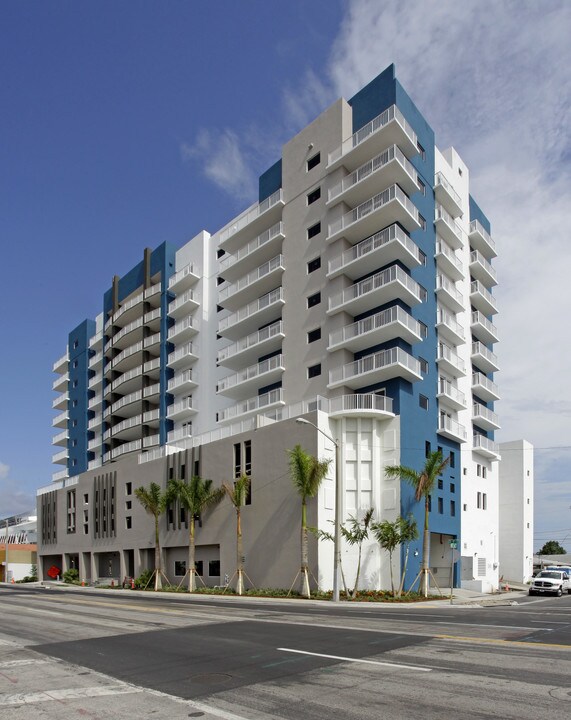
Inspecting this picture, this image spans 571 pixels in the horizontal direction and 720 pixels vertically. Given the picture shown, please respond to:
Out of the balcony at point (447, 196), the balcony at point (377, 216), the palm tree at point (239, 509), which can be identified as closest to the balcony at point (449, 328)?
the balcony at point (377, 216)

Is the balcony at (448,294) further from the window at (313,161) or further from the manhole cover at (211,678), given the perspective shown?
the manhole cover at (211,678)

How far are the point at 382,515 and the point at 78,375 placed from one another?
189ft

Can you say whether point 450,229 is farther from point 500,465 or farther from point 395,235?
point 500,465

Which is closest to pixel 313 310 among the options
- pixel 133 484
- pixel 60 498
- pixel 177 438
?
pixel 177 438

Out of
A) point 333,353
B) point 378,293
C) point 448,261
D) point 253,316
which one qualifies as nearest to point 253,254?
point 253,316

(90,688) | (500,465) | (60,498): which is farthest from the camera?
(60,498)

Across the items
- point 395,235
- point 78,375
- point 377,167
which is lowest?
point 78,375

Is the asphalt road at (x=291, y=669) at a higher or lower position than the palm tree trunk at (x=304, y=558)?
higher

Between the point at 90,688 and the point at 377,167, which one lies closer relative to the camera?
the point at 90,688

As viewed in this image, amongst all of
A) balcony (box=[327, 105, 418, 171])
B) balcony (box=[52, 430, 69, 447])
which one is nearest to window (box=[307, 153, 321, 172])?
balcony (box=[327, 105, 418, 171])

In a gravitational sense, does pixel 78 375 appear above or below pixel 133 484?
above

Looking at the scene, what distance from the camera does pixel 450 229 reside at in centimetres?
5053

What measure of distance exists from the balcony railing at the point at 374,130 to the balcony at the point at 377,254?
22.3ft

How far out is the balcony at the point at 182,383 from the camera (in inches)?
2331
